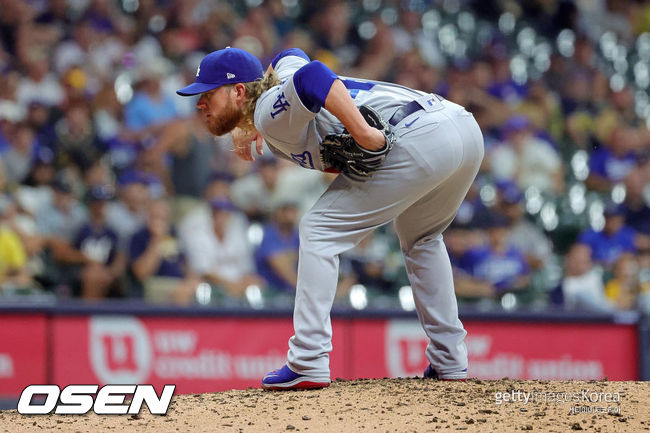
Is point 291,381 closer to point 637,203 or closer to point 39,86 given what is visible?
point 39,86

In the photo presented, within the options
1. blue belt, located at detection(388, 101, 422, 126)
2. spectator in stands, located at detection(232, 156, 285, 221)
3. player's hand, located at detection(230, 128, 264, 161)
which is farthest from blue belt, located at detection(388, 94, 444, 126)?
spectator in stands, located at detection(232, 156, 285, 221)

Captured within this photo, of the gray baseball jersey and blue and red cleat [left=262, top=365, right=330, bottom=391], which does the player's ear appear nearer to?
the gray baseball jersey

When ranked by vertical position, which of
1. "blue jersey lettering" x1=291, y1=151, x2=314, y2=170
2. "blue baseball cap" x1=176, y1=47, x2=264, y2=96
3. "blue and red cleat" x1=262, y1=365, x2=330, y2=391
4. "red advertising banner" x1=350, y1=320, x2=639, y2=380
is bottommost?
"red advertising banner" x1=350, y1=320, x2=639, y2=380

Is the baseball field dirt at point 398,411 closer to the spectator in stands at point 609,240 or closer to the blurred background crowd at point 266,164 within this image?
the blurred background crowd at point 266,164

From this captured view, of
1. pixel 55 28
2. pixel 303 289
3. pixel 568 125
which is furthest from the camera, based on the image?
pixel 568 125

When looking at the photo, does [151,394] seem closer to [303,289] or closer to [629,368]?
[303,289]

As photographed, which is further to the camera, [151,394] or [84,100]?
[84,100]

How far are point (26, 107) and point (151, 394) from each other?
211 inches

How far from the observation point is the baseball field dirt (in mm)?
3723

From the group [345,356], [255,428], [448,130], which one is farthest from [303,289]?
[345,356]

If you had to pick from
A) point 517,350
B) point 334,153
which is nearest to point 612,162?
point 517,350

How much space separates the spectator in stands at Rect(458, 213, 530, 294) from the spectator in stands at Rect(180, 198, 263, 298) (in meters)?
1.96

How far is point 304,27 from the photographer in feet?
34.9

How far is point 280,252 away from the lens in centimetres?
793
